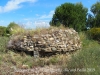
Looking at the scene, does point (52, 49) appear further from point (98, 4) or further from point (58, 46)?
point (98, 4)

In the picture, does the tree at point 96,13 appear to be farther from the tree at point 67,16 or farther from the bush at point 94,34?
the tree at point 67,16

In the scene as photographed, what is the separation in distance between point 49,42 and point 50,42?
42 mm

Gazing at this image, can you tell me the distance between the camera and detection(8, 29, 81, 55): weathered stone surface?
8.84 meters

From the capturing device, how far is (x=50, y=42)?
8.83 metres

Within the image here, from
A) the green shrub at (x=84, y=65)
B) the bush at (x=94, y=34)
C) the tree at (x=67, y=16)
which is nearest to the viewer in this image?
the green shrub at (x=84, y=65)

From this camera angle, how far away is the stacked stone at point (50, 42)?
8.84 meters

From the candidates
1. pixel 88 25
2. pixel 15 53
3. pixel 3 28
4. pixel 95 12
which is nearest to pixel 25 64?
pixel 15 53

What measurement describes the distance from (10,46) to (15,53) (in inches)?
28.6

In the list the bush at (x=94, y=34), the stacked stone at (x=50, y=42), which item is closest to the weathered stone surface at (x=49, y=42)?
the stacked stone at (x=50, y=42)

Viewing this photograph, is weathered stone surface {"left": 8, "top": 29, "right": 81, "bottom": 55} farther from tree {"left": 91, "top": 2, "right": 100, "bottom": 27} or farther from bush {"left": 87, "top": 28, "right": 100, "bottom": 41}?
tree {"left": 91, "top": 2, "right": 100, "bottom": 27}

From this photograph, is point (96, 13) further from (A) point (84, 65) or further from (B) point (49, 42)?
(A) point (84, 65)

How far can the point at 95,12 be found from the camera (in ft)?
69.4

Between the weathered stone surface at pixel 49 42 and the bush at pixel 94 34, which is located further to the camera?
the bush at pixel 94 34

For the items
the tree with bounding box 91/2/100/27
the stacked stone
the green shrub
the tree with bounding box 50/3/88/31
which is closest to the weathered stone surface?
the stacked stone
